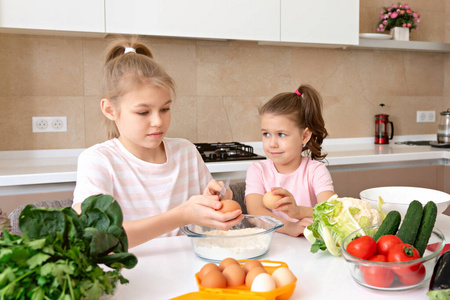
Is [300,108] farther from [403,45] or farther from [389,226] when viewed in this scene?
[403,45]

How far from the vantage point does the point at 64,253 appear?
2.26 ft

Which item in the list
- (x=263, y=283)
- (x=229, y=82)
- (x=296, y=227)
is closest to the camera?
(x=263, y=283)

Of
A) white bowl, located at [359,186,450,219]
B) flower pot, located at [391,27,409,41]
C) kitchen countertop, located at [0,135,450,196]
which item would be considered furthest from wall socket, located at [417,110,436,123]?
white bowl, located at [359,186,450,219]

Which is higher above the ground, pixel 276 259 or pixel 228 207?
pixel 228 207

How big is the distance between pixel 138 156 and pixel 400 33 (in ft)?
7.70

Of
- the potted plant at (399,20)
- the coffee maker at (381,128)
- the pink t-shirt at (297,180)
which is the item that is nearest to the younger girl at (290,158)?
the pink t-shirt at (297,180)

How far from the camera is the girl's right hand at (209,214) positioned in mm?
1028

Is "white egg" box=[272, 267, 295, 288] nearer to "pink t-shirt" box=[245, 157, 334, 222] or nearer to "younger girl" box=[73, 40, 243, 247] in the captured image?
"younger girl" box=[73, 40, 243, 247]

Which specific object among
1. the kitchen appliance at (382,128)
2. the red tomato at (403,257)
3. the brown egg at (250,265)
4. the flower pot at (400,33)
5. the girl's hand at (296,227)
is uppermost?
the flower pot at (400,33)

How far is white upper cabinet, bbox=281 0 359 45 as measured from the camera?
2582 mm

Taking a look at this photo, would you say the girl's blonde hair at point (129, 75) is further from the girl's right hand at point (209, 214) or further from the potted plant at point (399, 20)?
the potted plant at point (399, 20)

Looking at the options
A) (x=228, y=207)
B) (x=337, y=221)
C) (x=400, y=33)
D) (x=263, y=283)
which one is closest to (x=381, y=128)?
(x=400, y=33)

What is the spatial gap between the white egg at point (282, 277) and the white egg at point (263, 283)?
1cm

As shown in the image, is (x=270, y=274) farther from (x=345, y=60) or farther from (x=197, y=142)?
(x=345, y=60)
